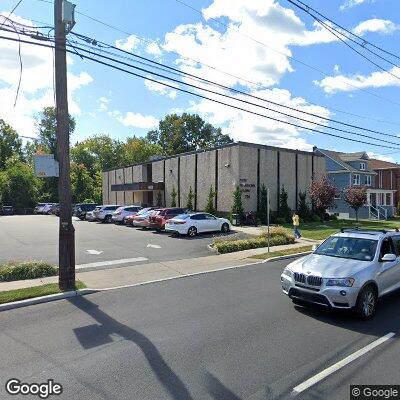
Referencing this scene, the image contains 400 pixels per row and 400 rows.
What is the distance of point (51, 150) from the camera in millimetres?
74375

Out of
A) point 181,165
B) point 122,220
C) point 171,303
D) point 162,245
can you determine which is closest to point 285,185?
point 181,165

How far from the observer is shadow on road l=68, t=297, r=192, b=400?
473 cm

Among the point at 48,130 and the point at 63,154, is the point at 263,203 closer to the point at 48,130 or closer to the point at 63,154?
the point at 63,154

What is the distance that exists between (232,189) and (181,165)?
806cm

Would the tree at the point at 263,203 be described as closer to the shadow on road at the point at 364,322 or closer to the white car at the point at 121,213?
the white car at the point at 121,213

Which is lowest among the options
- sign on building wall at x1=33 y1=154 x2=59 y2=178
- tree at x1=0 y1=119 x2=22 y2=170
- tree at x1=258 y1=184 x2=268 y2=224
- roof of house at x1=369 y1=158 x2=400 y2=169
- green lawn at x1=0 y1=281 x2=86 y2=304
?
green lawn at x1=0 y1=281 x2=86 y2=304

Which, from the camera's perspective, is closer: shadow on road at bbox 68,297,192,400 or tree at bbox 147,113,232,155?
shadow on road at bbox 68,297,192,400

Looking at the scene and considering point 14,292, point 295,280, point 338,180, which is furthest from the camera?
point 338,180

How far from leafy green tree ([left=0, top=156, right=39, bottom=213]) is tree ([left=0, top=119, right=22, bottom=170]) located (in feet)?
58.3

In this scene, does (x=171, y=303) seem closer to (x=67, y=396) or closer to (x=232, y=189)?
(x=67, y=396)

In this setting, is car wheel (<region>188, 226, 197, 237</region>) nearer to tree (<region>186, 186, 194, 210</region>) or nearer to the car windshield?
tree (<region>186, 186, 194, 210</region>)

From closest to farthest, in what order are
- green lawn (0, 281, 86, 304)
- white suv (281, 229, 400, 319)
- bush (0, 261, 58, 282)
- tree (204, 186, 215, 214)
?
white suv (281, 229, 400, 319)
green lawn (0, 281, 86, 304)
bush (0, 261, 58, 282)
tree (204, 186, 215, 214)

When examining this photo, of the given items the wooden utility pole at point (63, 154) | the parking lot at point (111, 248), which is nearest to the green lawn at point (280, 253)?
the parking lot at point (111, 248)

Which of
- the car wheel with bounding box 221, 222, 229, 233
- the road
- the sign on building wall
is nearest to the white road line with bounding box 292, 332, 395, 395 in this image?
the road
